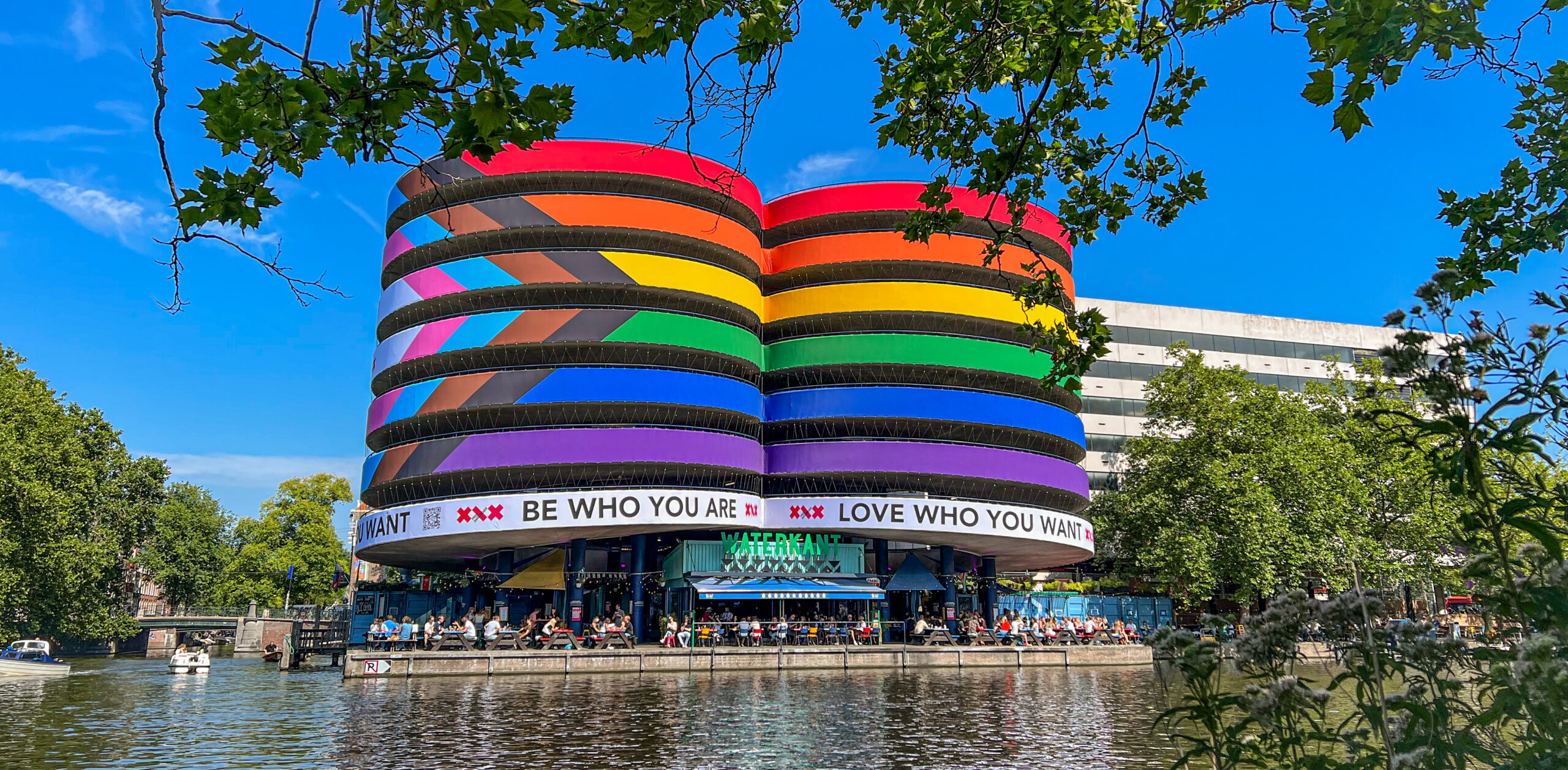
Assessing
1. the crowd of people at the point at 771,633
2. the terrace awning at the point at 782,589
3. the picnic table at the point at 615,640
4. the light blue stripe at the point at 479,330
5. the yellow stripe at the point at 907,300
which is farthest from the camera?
the yellow stripe at the point at 907,300

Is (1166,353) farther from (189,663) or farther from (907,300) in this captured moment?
(189,663)

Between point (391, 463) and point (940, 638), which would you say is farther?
point (391, 463)

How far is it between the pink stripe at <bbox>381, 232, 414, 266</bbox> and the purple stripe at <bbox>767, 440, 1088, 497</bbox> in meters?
21.6

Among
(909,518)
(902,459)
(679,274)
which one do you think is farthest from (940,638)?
(679,274)

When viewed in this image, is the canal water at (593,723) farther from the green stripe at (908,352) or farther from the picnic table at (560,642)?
the green stripe at (908,352)

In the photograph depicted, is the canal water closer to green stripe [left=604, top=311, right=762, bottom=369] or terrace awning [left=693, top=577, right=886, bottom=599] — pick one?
terrace awning [left=693, top=577, right=886, bottom=599]

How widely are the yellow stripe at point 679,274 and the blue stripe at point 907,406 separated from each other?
6112 mm

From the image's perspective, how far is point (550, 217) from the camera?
1793 inches

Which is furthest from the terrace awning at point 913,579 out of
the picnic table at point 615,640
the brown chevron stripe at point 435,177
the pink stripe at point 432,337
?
the brown chevron stripe at point 435,177

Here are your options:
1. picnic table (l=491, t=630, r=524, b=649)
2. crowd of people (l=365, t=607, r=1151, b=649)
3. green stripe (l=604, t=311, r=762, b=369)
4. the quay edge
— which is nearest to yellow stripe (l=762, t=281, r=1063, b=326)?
green stripe (l=604, t=311, r=762, b=369)

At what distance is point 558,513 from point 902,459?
1649cm

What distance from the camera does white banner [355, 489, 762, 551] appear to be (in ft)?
135

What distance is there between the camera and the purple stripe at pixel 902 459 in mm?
45656

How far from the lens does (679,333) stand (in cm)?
4453
